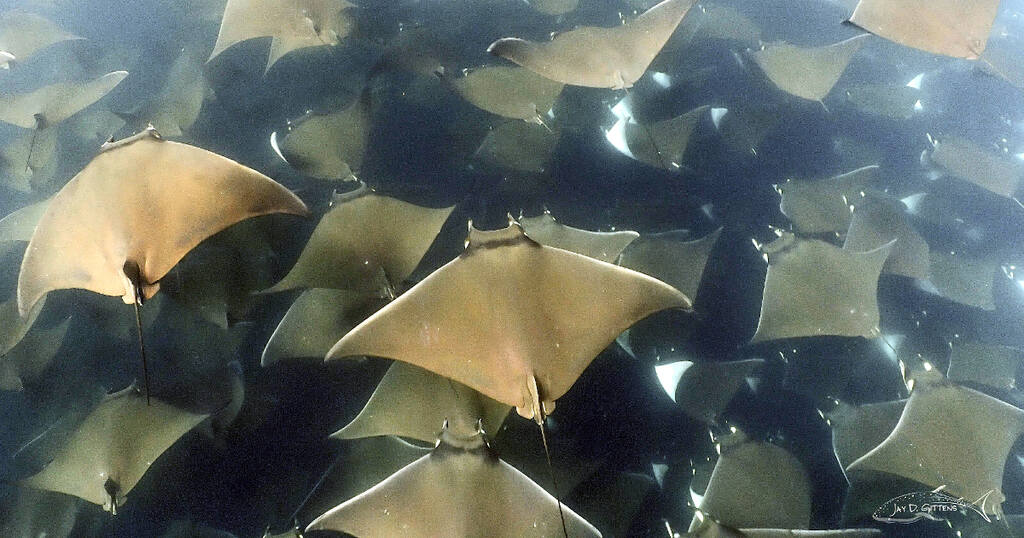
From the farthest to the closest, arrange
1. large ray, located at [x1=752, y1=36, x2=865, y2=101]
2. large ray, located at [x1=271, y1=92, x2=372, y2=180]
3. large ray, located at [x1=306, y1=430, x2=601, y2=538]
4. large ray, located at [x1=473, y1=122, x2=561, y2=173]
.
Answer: large ray, located at [x1=752, y1=36, x2=865, y2=101]
large ray, located at [x1=473, y1=122, x2=561, y2=173]
large ray, located at [x1=271, y1=92, x2=372, y2=180]
large ray, located at [x1=306, y1=430, x2=601, y2=538]

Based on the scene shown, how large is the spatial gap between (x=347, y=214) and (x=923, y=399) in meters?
1.25

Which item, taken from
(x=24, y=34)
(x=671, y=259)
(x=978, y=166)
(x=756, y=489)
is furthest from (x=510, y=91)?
(x=24, y=34)

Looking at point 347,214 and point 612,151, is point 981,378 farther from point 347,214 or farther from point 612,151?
point 347,214

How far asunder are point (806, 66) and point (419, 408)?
4.90 feet

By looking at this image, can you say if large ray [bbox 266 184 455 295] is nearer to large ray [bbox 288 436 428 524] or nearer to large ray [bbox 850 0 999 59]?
large ray [bbox 288 436 428 524]

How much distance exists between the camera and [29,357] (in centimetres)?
118

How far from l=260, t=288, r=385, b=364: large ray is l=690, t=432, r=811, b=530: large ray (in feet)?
2.51

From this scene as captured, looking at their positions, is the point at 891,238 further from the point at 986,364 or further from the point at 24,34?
the point at 24,34

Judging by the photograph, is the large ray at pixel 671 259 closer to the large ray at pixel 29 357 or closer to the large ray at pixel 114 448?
the large ray at pixel 114 448

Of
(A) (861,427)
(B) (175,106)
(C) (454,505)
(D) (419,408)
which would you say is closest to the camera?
(C) (454,505)

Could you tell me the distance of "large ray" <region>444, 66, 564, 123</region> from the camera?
1.46 m

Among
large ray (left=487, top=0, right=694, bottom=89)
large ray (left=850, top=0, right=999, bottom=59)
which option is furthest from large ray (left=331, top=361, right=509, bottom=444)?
large ray (left=850, top=0, right=999, bottom=59)

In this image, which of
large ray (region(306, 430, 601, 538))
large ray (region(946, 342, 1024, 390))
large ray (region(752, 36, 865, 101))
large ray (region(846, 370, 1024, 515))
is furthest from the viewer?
large ray (region(752, 36, 865, 101))

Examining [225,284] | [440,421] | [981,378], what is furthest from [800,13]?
[225,284]
